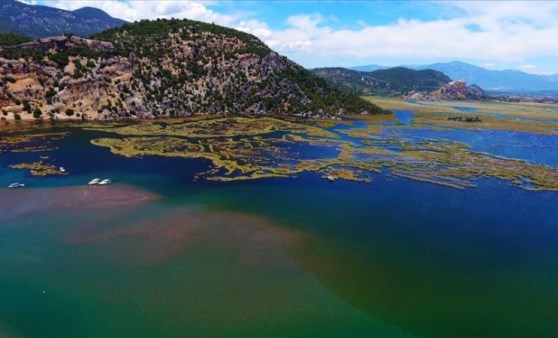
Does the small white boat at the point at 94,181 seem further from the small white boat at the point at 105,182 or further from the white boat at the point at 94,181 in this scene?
the small white boat at the point at 105,182

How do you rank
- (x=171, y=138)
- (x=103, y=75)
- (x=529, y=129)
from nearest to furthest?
(x=171, y=138), (x=103, y=75), (x=529, y=129)

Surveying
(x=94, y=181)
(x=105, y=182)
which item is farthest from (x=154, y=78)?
(x=105, y=182)

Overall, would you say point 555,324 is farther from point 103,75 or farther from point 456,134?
point 103,75

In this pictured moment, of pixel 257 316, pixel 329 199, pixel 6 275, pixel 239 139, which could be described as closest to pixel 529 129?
pixel 239 139

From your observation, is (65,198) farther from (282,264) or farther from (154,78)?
(154,78)

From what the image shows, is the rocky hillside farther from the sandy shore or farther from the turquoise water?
the sandy shore

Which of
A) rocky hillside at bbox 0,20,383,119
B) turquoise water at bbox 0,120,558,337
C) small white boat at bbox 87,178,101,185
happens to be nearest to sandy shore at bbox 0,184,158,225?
turquoise water at bbox 0,120,558,337

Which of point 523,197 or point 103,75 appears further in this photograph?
point 103,75
